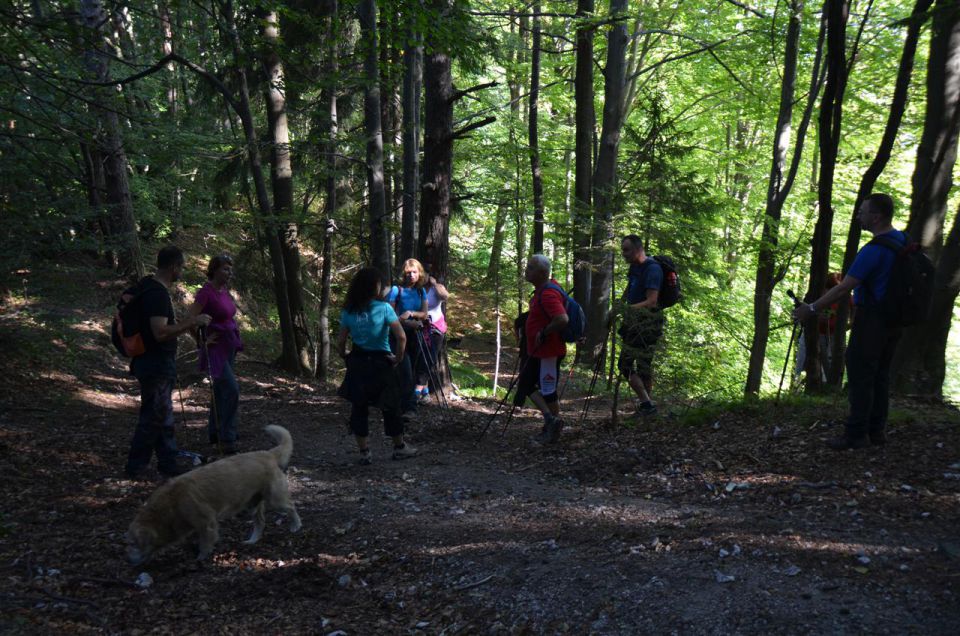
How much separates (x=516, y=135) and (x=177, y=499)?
715 inches

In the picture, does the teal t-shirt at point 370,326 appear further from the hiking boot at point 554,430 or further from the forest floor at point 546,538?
the hiking boot at point 554,430

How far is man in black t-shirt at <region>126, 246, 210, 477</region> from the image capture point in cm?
542

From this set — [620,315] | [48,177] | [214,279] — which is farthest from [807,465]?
[48,177]

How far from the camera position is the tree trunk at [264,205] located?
32.7ft

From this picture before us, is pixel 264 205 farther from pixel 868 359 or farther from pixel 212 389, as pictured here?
pixel 868 359

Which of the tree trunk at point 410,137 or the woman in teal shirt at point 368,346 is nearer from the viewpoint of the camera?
the woman in teal shirt at point 368,346

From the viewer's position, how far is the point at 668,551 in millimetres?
4027

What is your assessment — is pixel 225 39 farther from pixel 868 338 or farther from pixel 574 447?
pixel 868 338

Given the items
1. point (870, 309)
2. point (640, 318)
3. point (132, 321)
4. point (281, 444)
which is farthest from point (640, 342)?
point (132, 321)

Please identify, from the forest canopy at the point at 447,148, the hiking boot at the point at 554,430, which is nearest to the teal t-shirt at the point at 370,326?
the hiking boot at the point at 554,430

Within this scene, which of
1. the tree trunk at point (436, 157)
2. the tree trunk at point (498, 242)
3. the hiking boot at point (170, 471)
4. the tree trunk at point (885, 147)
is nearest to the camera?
the hiking boot at point (170, 471)

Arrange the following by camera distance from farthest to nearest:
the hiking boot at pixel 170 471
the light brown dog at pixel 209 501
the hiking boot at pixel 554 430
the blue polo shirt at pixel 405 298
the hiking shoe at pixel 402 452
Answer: the blue polo shirt at pixel 405 298 < the hiking boot at pixel 554 430 < the hiking shoe at pixel 402 452 < the hiking boot at pixel 170 471 < the light brown dog at pixel 209 501

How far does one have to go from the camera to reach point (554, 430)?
730 cm

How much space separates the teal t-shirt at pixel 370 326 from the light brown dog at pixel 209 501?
5.41 ft
